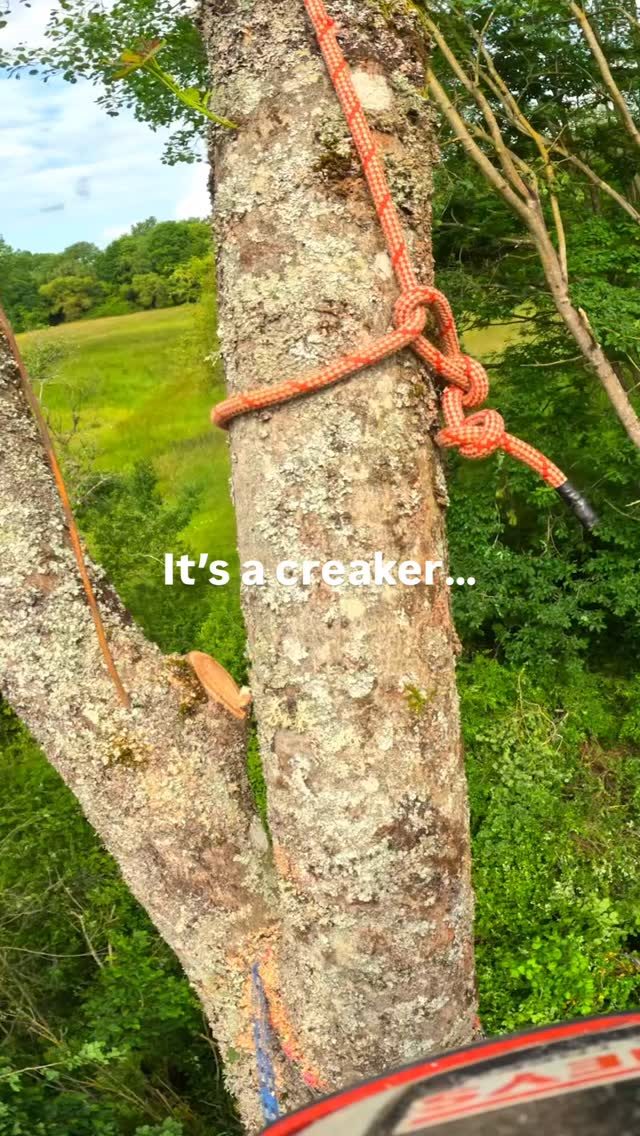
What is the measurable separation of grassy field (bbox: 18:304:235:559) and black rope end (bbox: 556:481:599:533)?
772cm

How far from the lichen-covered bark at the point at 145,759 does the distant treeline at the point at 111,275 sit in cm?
856

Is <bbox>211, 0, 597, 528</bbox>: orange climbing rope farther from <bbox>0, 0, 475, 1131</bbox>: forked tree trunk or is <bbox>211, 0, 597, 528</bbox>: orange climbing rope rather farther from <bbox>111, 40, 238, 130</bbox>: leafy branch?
<bbox>111, 40, 238, 130</bbox>: leafy branch

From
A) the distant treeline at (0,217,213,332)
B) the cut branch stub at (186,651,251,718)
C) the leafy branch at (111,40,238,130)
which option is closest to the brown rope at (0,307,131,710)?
the cut branch stub at (186,651,251,718)

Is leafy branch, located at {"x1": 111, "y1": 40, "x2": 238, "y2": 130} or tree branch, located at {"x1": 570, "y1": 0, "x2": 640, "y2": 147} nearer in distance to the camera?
leafy branch, located at {"x1": 111, "y1": 40, "x2": 238, "y2": 130}

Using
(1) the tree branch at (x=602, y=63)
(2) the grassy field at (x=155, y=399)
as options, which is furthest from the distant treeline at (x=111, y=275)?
(1) the tree branch at (x=602, y=63)

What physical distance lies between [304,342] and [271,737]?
0.52m

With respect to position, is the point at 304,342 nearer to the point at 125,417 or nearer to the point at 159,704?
the point at 159,704

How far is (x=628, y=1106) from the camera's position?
2.03 feet

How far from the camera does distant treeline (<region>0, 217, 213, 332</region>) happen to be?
32.6ft

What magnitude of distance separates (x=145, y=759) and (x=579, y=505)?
31.1 inches

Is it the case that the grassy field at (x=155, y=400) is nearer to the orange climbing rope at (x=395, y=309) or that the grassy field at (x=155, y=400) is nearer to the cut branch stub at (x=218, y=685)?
the cut branch stub at (x=218, y=685)

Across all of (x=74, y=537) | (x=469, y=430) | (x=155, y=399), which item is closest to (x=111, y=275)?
(x=155, y=399)

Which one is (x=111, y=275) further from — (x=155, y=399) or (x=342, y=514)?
(x=342, y=514)

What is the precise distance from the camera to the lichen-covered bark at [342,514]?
1.11 meters
